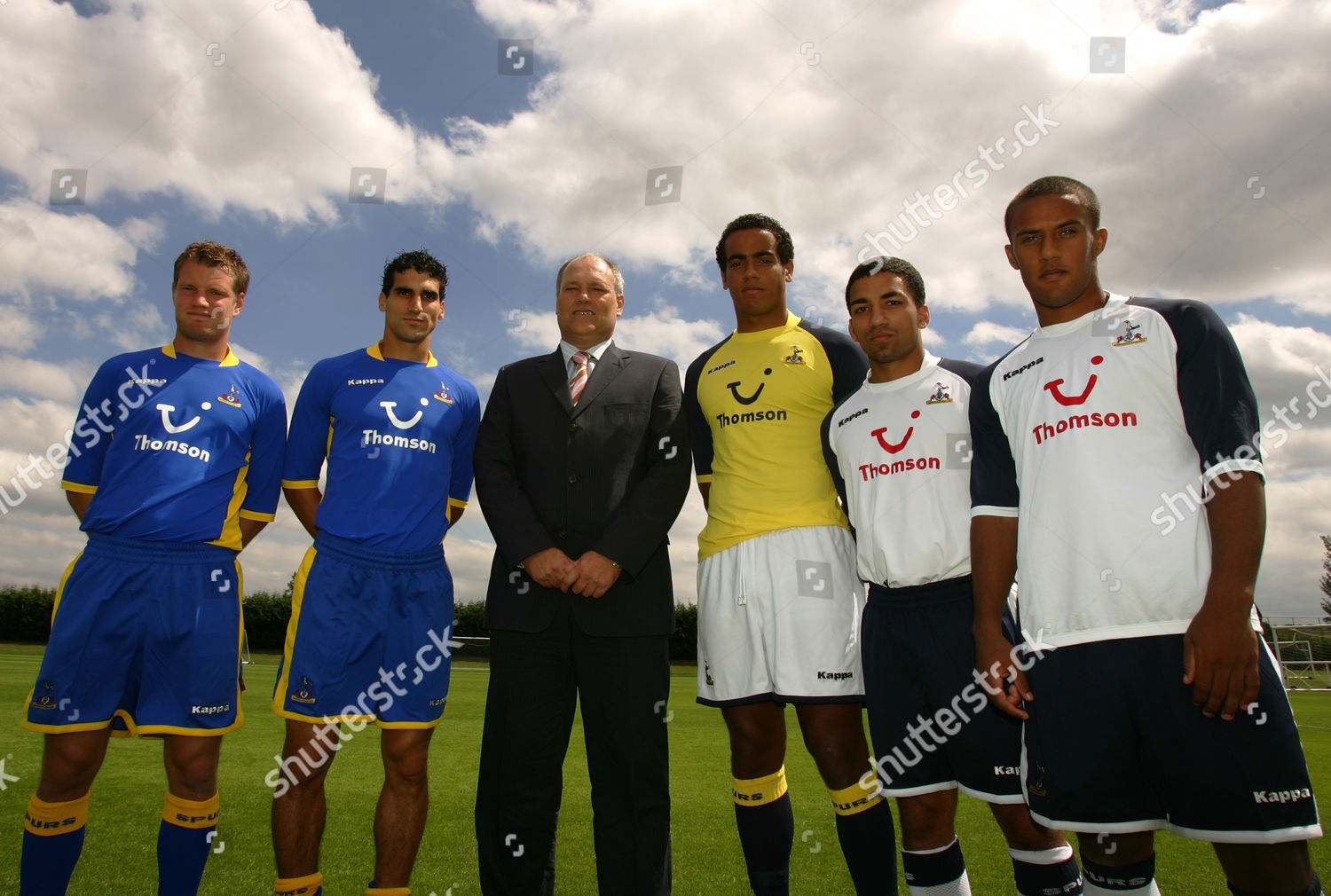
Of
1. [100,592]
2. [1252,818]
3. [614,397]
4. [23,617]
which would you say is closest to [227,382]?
[100,592]

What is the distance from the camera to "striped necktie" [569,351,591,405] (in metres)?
3.72

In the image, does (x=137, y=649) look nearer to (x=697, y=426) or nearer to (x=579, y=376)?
(x=579, y=376)

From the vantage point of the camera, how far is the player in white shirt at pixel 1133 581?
2.19 m

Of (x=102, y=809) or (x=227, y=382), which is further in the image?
(x=102, y=809)

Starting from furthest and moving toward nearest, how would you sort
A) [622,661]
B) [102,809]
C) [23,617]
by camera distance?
[23,617] → [102,809] → [622,661]

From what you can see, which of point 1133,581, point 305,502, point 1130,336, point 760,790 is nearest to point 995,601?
point 1133,581

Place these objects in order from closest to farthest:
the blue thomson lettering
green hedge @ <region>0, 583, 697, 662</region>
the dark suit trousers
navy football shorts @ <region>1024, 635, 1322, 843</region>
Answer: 1. navy football shorts @ <region>1024, 635, 1322, 843</region>
2. the dark suit trousers
3. the blue thomson lettering
4. green hedge @ <region>0, 583, 697, 662</region>

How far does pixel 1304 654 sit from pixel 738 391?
33.6m

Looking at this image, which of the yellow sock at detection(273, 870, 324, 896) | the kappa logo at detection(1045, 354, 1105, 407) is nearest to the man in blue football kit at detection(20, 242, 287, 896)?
the yellow sock at detection(273, 870, 324, 896)

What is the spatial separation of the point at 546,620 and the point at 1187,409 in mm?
2493

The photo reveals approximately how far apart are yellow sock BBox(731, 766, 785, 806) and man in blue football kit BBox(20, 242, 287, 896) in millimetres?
2357

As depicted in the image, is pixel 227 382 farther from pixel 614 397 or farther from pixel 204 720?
pixel 614 397

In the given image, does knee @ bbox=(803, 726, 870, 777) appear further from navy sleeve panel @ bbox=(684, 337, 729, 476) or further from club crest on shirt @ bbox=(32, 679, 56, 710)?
club crest on shirt @ bbox=(32, 679, 56, 710)

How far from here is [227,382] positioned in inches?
152
